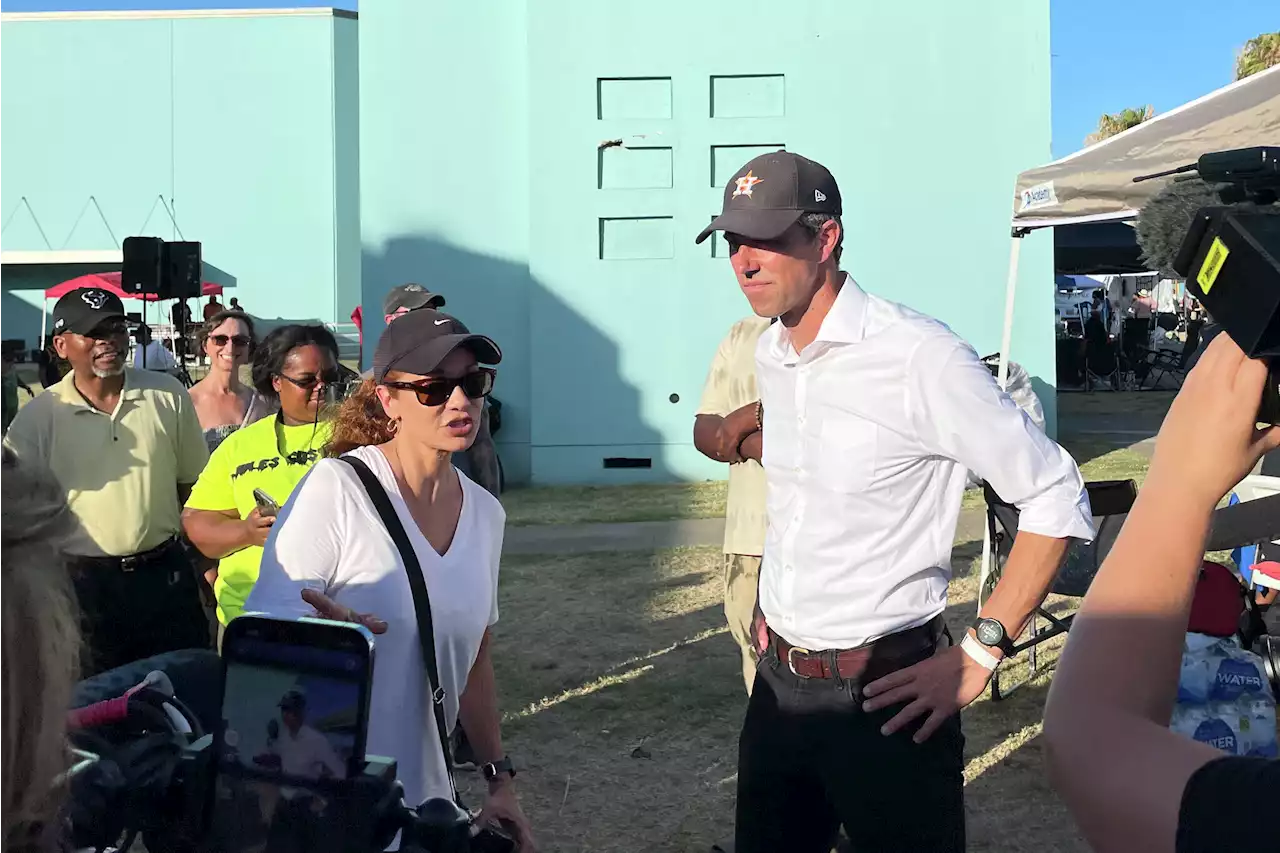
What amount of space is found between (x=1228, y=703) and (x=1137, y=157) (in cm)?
311

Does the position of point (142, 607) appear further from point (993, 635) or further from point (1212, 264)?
point (1212, 264)

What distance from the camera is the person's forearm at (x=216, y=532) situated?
12.5 ft

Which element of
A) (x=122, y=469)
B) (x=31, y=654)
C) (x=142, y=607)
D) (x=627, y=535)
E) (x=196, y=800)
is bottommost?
(x=627, y=535)

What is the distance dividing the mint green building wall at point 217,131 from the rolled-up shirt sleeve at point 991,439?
35795mm

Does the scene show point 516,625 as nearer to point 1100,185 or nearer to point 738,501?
point 738,501

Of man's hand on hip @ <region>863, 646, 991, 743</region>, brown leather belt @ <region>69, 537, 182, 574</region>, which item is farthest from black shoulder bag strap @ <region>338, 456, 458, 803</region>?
brown leather belt @ <region>69, 537, 182, 574</region>

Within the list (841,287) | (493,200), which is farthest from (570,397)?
(841,287)

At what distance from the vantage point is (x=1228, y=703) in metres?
4.21

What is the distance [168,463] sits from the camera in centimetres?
474

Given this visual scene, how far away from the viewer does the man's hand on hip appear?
253cm

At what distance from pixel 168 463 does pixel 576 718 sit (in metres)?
2.26

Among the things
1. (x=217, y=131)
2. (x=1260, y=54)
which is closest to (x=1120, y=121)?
(x=1260, y=54)

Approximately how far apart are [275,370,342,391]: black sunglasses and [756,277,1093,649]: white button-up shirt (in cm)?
224

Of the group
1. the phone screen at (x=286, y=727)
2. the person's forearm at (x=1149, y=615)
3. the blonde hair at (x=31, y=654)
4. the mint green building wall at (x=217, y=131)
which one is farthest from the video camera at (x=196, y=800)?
the mint green building wall at (x=217, y=131)
